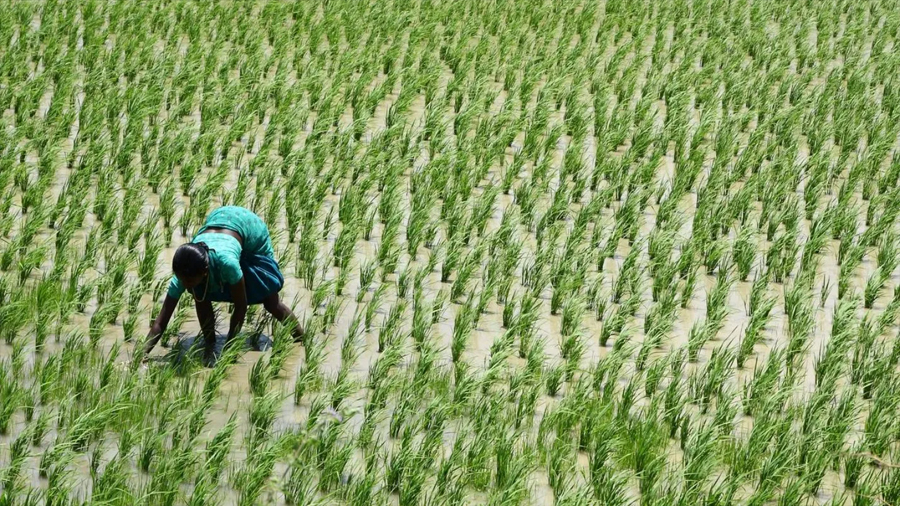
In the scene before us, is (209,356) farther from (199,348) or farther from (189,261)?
(189,261)

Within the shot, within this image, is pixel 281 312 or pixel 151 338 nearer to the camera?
A: pixel 151 338

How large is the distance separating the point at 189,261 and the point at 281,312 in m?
0.74

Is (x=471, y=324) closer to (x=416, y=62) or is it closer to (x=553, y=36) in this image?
(x=416, y=62)

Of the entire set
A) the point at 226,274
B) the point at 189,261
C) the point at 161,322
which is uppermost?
the point at 189,261

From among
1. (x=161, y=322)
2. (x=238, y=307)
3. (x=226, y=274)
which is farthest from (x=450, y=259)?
(x=161, y=322)

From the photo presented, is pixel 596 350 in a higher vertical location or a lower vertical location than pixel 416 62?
lower

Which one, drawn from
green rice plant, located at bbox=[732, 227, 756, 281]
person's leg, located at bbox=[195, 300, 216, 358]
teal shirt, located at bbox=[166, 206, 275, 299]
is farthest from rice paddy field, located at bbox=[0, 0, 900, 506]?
teal shirt, located at bbox=[166, 206, 275, 299]

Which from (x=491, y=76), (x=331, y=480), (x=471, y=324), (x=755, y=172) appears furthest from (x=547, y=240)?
(x=491, y=76)

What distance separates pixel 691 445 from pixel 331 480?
140 centimetres

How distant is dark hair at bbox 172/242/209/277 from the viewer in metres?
4.65

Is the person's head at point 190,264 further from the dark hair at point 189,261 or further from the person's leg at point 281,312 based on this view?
the person's leg at point 281,312

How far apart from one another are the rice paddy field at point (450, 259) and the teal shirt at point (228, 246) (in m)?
0.31

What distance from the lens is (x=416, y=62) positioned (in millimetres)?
9672

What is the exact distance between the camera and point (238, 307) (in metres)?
5.03
